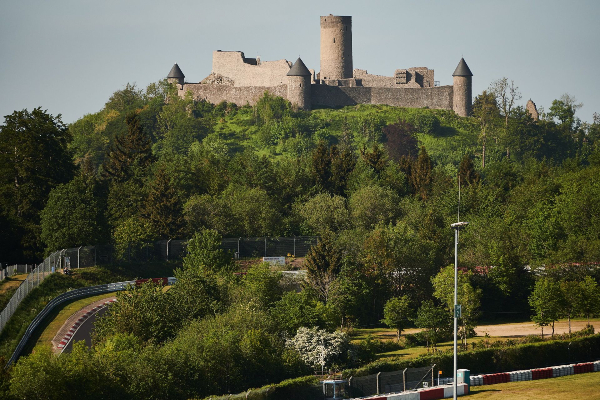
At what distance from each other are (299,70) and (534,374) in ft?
262

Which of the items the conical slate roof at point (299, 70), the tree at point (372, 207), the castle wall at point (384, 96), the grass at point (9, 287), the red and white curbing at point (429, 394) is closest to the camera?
the red and white curbing at point (429, 394)

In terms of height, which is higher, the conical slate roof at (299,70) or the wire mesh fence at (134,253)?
the conical slate roof at (299,70)

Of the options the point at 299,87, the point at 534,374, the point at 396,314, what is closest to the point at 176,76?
the point at 299,87

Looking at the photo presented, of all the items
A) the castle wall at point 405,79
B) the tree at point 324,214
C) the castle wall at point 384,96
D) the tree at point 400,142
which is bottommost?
the tree at point 324,214

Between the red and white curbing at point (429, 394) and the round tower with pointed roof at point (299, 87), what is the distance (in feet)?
268

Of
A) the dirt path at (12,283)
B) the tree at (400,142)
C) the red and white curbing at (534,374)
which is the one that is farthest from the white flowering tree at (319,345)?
the tree at (400,142)

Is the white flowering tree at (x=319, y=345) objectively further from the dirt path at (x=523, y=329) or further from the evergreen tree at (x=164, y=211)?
the evergreen tree at (x=164, y=211)

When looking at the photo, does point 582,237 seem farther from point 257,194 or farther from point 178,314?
point 178,314

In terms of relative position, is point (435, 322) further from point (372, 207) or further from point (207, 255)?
point (372, 207)

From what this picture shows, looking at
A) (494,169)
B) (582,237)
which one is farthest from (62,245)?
(494,169)

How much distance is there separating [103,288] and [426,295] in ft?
68.6

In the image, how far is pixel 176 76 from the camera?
12619 centimetres

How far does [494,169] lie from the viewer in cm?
9462

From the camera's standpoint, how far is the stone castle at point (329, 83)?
11806 centimetres
